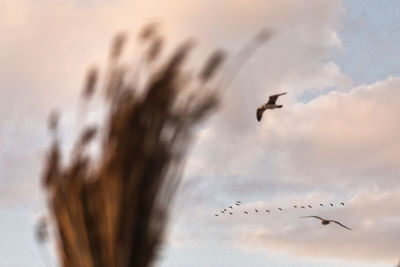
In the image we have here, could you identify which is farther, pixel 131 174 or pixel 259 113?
pixel 259 113

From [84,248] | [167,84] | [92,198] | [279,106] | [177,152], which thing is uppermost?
[279,106]

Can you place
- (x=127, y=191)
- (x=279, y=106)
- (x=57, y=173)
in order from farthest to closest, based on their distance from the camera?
(x=279, y=106) < (x=57, y=173) < (x=127, y=191)

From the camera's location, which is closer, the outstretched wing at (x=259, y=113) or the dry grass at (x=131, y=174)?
the dry grass at (x=131, y=174)

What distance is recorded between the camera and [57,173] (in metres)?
5.06

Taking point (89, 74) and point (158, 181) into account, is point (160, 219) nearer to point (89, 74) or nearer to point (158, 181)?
point (158, 181)

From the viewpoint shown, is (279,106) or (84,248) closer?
(84,248)

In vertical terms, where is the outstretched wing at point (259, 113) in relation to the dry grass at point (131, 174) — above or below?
above

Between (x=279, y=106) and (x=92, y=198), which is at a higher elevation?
(x=279, y=106)

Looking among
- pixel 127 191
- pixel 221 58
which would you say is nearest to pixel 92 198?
pixel 127 191

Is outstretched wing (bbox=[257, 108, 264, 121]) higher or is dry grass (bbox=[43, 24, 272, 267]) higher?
outstretched wing (bbox=[257, 108, 264, 121])

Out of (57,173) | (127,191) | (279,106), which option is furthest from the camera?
(279,106)

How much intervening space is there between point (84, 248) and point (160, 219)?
0.60 m

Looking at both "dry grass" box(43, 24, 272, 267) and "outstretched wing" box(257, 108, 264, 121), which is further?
"outstretched wing" box(257, 108, 264, 121)

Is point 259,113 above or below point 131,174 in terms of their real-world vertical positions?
above
